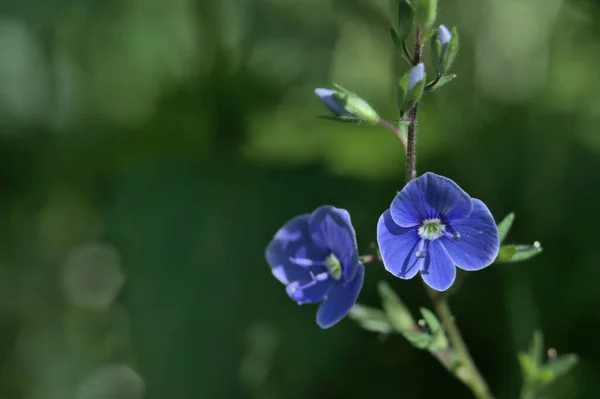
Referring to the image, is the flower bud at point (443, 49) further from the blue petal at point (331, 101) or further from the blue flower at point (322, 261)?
the blue flower at point (322, 261)

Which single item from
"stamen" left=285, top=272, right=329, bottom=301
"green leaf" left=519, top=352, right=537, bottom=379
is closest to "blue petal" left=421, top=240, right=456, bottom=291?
"stamen" left=285, top=272, right=329, bottom=301

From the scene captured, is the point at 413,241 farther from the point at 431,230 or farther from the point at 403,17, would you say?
the point at 403,17

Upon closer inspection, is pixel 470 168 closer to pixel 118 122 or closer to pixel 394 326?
pixel 394 326

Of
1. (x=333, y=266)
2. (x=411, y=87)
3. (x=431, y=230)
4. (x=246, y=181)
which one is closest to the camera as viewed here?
(x=411, y=87)

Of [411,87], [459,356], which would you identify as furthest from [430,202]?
[459,356]

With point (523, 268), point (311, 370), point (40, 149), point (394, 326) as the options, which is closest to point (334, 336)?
point (311, 370)

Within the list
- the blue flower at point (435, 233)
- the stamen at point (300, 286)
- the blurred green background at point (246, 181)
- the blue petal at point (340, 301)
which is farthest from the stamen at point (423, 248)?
the blurred green background at point (246, 181)
